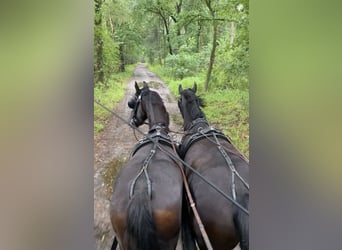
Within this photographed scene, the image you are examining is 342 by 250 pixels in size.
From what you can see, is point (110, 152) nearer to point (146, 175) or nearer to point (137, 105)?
point (146, 175)

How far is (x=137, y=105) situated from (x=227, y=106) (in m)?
0.39

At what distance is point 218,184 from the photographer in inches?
42.7

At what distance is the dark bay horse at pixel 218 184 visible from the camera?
3.25ft

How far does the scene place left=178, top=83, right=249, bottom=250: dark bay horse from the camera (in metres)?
0.99

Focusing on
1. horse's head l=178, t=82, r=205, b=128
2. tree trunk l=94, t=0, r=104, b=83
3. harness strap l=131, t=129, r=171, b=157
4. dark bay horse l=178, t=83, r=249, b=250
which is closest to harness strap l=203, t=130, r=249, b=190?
dark bay horse l=178, t=83, r=249, b=250

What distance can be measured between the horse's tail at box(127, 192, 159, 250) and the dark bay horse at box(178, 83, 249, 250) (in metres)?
0.21

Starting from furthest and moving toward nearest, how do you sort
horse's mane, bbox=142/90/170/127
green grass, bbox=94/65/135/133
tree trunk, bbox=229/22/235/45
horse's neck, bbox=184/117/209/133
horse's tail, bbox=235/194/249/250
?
1. horse's neck, bbox=184/117/209/133
2. horse's mane, bbox=142/90/170/127
3. horse's tail, bbox=235/194/249/250
4. tree trunk, bbox=229/22/235/45
5. green grass, bbox=94/65/135/133

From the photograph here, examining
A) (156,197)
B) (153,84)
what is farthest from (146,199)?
(153,84)

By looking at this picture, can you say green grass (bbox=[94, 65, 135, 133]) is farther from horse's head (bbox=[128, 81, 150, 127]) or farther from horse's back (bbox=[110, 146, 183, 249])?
horse's back (bbox=[110, 146, 183, 249])

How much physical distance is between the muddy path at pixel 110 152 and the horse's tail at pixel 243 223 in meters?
0.40

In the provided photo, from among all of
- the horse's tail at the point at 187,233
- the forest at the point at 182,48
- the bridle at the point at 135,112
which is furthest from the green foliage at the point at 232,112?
the horse's tail at the point at 187,233
